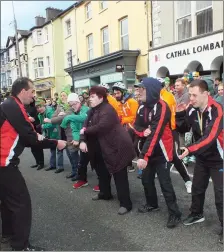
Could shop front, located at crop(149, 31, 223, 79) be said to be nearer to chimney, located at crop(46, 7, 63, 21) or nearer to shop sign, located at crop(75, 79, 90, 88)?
shop sign, located at crop(75, 79, 90, 88)

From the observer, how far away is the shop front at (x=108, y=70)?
17094 millimetres

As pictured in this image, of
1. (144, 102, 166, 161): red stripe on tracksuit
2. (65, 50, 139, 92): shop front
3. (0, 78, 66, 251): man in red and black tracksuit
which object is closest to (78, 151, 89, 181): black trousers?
(144, 102, 166, 161): red stripe on tracksuit

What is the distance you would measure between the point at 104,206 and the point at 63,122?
7.14 ft

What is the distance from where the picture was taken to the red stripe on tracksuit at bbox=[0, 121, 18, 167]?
10.4 feet

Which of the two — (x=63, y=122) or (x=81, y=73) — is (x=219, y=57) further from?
(x=81, y=73)

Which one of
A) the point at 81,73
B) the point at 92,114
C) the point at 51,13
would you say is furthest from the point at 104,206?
the point at 51,13

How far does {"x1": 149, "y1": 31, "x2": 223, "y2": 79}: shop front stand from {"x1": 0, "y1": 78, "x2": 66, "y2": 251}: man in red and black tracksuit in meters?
10.3

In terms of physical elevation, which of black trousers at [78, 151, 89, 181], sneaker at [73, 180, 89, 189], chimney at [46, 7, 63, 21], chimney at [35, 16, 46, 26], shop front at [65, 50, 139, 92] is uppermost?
chimney at [46, 7, 63, 21]

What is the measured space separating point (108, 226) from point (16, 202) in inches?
52.2

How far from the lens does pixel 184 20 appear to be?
13.9 metres

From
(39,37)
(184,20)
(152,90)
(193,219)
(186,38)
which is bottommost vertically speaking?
(193,219)

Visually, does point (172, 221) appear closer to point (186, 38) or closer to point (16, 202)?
point (16, 202)

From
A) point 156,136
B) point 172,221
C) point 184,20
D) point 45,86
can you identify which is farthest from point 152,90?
point 45,86

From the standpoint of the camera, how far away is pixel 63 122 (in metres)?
6.27
